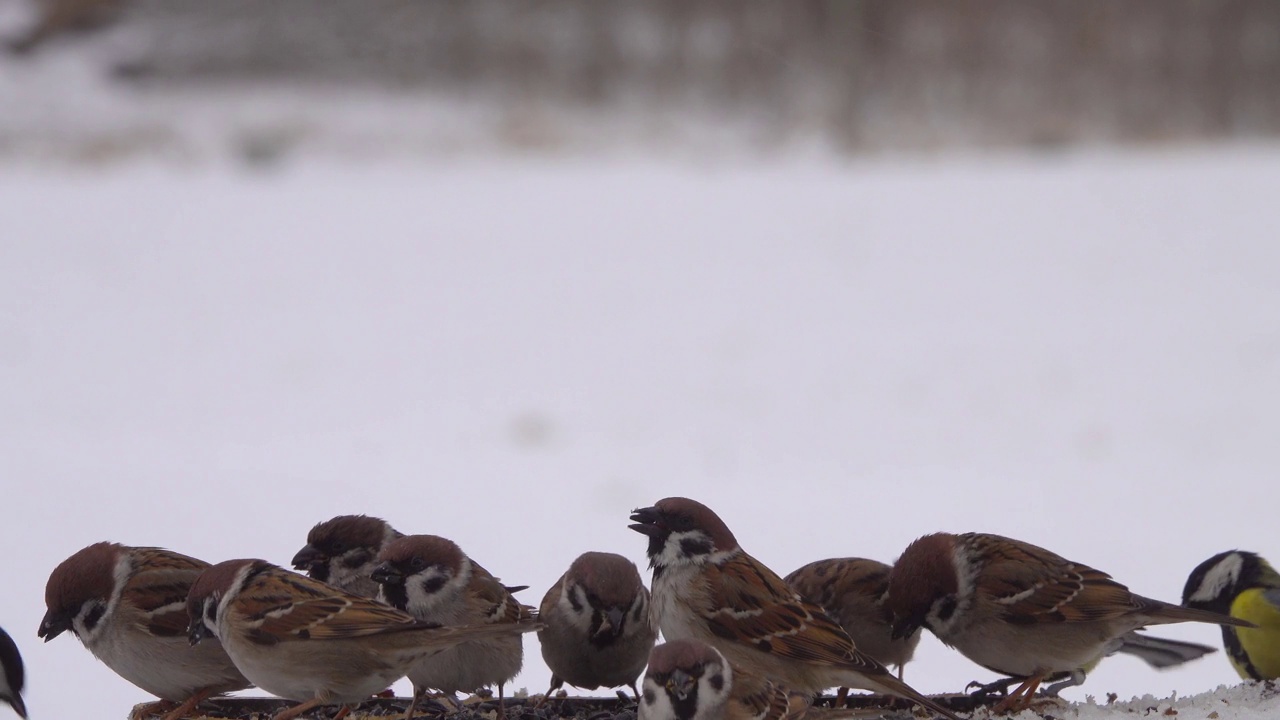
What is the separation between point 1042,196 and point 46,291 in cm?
812

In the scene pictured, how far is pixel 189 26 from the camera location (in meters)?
10.3

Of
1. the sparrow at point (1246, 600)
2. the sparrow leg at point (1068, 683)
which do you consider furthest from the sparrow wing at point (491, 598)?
the sparrow at point (1246, 600)

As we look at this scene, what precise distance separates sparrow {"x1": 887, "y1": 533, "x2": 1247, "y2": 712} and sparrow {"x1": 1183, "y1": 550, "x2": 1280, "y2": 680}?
552mm

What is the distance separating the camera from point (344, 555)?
296 centimetres

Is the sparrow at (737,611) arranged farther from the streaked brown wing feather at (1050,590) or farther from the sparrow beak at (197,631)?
the sparrow beak at (197,631)

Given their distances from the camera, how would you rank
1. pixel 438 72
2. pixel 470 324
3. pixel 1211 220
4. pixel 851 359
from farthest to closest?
pixel 438 72, pixel 1211 220, pixel 470 324, pixel 851 359

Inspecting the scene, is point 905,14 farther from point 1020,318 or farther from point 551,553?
point 551,553

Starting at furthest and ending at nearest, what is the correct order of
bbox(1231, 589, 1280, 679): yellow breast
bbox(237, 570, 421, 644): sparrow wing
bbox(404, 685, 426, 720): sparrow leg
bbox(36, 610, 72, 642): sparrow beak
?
1. bbox(1231, 589, 1280, 679): yellow breast
2. bbox(404, 685, 426, 720): sparrow leg
3. bbox(36, 610, 72, 642): sparrow beak
4. bbox(237, 570, 421, 644): sparrow wing

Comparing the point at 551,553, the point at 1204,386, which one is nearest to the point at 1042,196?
the point at 1204,386

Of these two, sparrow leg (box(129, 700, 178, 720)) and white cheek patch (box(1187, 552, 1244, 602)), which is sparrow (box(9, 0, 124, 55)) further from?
Answer: white cheek patch (box(1187, 552, 1244, 602))

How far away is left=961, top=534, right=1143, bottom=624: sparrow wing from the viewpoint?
2832mm

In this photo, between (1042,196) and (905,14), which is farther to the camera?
(1042,196)

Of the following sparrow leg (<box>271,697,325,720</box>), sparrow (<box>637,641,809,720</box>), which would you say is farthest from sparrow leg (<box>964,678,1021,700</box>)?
sparrow leg (<box>271,697,325,720</box>)

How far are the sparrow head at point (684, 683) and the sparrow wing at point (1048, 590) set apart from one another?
0.83 m
